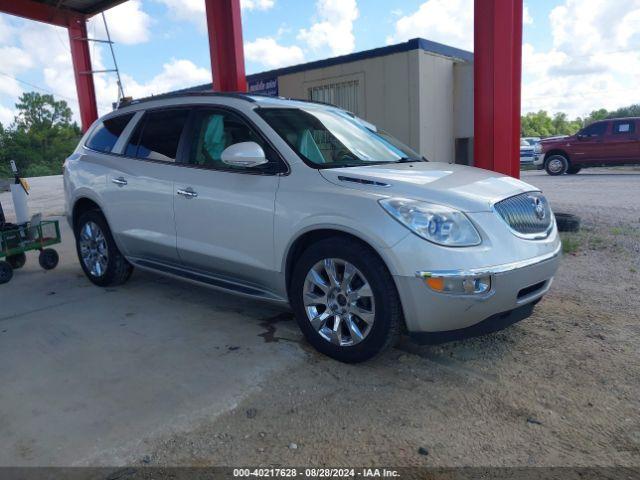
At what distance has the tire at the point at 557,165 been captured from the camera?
59.3ft

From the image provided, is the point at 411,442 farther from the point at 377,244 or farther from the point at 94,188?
the point at 94,188

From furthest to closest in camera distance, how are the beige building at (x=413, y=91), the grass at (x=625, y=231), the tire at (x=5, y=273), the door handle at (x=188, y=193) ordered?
the beige building at (x=413, y=91) → the grass at (x=625, y=231) → the tire at (x=5, y=273) → the door handle at (x=188, y=193)

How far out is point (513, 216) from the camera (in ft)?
10.9

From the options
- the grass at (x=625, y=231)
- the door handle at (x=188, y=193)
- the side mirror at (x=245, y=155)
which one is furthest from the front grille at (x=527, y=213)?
the grass at (x=625, y=231)

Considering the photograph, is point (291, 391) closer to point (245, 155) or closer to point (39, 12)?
point (245, 155)

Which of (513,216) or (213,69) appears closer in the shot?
(513,216)

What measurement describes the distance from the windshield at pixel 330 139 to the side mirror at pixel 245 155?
0.27m

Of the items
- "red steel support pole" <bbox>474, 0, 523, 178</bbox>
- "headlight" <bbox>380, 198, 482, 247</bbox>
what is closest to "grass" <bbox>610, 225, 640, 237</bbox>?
"red steel support pole" <bbox>474, 0, 523, 178</bbox>

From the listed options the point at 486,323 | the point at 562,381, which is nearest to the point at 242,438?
the point at 486,323

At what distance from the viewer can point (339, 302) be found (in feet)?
11.1

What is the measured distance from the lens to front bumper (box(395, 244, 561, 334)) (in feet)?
9.82

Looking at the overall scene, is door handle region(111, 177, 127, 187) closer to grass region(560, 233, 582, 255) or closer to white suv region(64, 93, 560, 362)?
white suv region(64, 93, 560, 362)

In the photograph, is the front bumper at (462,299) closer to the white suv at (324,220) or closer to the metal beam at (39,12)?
the white suv at (324,220)

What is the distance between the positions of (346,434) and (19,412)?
5.87ft
